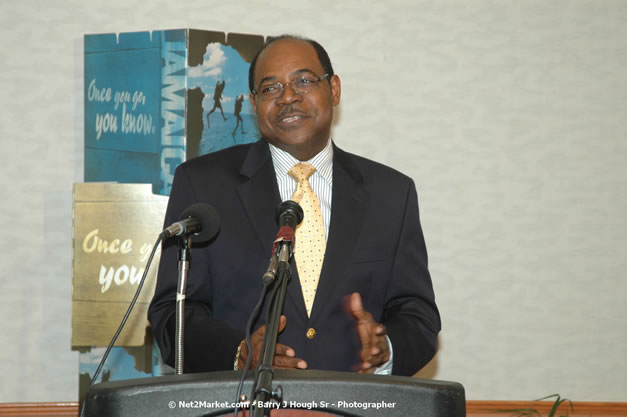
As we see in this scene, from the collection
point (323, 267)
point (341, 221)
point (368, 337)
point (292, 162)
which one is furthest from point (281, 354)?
point (292, 162)

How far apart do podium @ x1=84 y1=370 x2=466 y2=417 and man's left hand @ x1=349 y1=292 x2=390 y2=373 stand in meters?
0.46

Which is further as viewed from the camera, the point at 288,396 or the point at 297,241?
the point at 297,241

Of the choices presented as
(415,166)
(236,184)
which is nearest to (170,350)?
(236,184)

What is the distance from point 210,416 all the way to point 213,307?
1.05m

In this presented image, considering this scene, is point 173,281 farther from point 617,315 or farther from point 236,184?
point 617,315

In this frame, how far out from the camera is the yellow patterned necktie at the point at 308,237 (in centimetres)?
192

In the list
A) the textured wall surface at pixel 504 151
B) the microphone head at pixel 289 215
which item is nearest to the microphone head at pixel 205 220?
the microphone head at pixel 289 215

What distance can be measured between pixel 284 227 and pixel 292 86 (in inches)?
35.4

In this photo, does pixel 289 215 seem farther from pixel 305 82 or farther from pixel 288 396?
pixel 305 82

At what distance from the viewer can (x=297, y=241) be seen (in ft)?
6.48

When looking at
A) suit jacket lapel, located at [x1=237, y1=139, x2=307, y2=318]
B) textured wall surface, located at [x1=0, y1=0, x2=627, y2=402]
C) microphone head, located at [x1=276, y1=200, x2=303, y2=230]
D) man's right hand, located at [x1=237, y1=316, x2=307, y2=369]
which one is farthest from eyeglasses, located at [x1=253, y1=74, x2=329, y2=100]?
textured wall surface, located at [x1=0, y1=0, x2=627, y2=402]

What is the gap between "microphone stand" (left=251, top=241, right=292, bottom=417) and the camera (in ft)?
2.87

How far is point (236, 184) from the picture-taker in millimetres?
2041

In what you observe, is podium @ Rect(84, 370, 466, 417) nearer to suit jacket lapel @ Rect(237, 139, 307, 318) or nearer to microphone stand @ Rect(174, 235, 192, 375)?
microphone stand @ Rect(174, 235, 192, 375)
